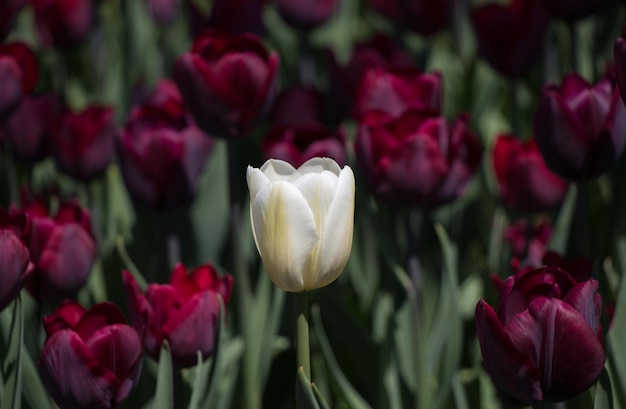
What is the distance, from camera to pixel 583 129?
3.83 feet

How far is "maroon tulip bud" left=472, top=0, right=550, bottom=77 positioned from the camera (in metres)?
1.66

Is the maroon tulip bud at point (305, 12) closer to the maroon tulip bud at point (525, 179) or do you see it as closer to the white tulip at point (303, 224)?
the maroon tulip bud at point (525, 179)

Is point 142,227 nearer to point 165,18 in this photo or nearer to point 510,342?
point 510,342

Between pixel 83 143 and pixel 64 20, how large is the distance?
0.50 m

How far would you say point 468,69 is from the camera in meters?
2.06

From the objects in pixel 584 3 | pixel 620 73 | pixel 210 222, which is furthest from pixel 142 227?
pixel 620 73

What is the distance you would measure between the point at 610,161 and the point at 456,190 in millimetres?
191

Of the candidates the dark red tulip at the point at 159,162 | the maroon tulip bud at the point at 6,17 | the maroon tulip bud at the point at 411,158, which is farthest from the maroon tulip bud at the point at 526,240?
the maroon tulip bud at the point at 6,17

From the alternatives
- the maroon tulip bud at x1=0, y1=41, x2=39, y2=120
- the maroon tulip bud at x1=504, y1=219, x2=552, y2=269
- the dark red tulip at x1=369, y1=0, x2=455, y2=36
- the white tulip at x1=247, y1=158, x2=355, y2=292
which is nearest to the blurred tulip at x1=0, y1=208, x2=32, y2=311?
the white tulip at x1=247, y1=158, x2=355, y2=292

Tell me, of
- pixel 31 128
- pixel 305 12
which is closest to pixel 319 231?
pixel 31 128

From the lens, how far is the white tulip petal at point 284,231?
88cm

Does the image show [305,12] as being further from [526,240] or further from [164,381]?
[164,381]

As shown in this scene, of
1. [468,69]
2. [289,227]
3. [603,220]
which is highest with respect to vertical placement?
[289,227]

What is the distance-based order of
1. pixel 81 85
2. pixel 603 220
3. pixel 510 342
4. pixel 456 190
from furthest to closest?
pixel 81 85 → pixel 603 220 → pixel 456 190 → pixel 510 342
